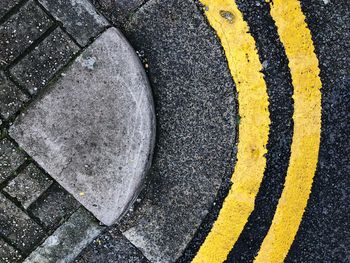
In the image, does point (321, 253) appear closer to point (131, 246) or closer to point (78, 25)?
point (131, 246)

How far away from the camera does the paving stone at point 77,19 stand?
8.63 feet

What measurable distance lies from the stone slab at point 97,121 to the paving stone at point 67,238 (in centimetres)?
23

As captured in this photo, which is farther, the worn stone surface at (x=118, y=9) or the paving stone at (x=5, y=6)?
the worn stone surface at (x=118, y=9)

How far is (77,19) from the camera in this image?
2641mm

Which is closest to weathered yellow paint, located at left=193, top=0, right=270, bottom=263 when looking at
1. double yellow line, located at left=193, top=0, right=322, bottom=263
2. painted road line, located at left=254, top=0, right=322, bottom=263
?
double yellow line, located at left=193, top=0, right=322, bottom=263

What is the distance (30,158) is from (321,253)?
1.65 m

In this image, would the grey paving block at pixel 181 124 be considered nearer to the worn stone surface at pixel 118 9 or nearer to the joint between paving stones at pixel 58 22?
the worn stone surface at pixel 118 9

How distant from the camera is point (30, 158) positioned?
105 inches

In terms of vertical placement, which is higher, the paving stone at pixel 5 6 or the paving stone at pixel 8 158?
the paving stone at pixel 5 6

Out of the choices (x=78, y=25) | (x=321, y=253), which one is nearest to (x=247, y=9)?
(x=78, y=25)

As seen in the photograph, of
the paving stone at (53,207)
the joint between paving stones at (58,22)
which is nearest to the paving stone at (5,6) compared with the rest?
the joint between paving stones at (58,22)

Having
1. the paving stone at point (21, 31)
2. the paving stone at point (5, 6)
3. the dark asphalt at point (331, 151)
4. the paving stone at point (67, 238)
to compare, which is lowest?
the dark asphalt at point (331, 151)

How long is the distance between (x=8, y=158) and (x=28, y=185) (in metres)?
0.18

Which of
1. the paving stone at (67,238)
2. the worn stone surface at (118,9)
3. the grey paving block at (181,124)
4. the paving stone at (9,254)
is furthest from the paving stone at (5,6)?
the paving stone at (9,254)
